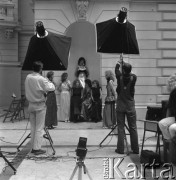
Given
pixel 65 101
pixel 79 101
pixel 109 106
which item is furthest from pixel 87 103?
pixel 109 106

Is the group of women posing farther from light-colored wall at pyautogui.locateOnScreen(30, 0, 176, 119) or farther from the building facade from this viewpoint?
light-colored wall at pyautogui.locateOnScreen(30, 0, 176, 119)

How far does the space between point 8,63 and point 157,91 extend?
9.10 metres

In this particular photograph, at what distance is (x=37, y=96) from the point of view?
812 centimetres

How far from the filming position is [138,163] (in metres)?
7.40

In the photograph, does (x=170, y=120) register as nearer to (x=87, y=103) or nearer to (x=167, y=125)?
(x=167, y=125)

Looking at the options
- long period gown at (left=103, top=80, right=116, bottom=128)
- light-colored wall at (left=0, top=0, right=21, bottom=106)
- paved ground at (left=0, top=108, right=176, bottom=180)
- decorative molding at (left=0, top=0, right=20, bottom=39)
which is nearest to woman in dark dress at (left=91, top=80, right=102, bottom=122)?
long period gown at (left=103, top=80, right=116, bottom=128)

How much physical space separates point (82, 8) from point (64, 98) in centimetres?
363

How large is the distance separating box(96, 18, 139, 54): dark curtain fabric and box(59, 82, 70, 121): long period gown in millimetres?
5548

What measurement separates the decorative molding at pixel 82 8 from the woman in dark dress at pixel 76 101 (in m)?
2.65

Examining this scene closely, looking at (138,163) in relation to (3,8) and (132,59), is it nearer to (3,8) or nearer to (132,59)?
(132,59)

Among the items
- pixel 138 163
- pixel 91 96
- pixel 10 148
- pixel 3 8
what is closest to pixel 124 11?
pixel 138 163

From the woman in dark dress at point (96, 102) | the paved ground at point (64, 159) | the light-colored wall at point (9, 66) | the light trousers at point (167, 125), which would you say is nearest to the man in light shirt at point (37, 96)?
the paved ground at point (64, 159)

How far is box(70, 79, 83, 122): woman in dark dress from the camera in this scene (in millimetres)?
14023

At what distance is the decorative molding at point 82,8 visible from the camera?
47.2 ft
